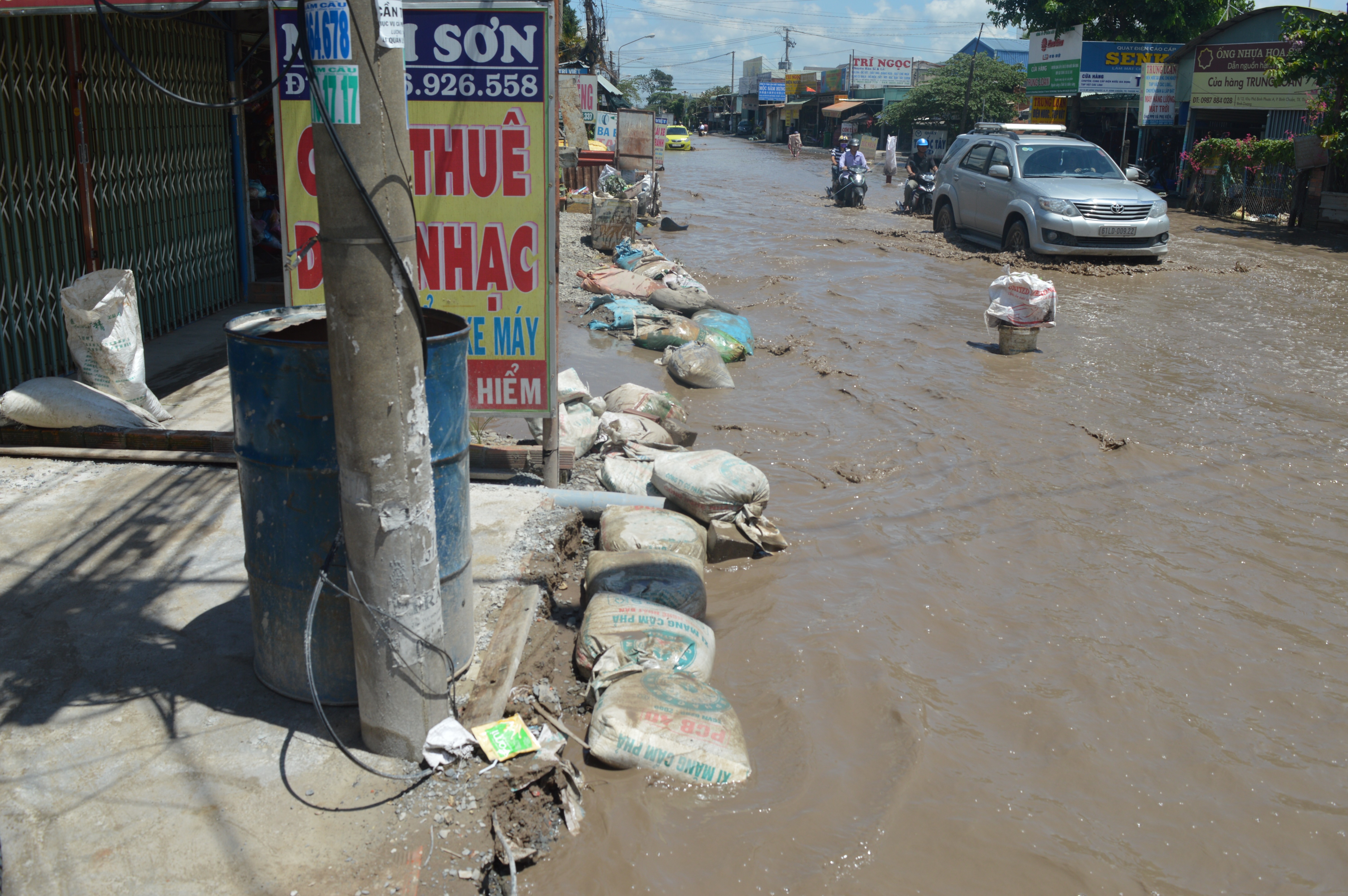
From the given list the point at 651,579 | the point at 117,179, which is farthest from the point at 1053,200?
the point at 651,579

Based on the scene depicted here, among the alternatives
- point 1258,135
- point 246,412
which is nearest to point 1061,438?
point 246,412

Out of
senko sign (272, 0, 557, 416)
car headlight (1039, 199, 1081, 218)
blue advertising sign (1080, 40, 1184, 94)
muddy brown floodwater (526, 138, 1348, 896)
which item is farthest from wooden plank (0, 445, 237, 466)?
blue advertising sign (1080, 40, 1184, 94)

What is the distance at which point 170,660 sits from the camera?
346 cm

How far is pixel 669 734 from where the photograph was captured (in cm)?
324

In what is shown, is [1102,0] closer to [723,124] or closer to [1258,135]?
[1258,135]

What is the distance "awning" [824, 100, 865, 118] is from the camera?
192 ft

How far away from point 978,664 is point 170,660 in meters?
3.19

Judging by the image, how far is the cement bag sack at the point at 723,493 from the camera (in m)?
5.13

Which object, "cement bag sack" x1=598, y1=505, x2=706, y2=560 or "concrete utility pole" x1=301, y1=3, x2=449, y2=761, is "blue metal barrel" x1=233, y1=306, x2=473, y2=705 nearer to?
"concrete utility pole" x1=301, y1=3, x2=449, y2=761

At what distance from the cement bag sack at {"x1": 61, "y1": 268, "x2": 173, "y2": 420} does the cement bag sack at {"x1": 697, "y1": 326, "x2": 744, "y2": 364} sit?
16.3 ft

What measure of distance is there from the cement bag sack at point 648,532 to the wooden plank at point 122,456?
2.13 metres

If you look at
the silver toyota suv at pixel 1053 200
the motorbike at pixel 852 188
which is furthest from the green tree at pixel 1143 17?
the silver toyota suv at pixel 1053 200

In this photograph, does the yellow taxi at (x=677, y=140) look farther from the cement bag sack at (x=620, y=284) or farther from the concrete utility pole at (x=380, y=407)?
the concrete utility pole at (x=380, y=407)

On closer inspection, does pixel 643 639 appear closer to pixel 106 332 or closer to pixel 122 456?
pixel 122 456
